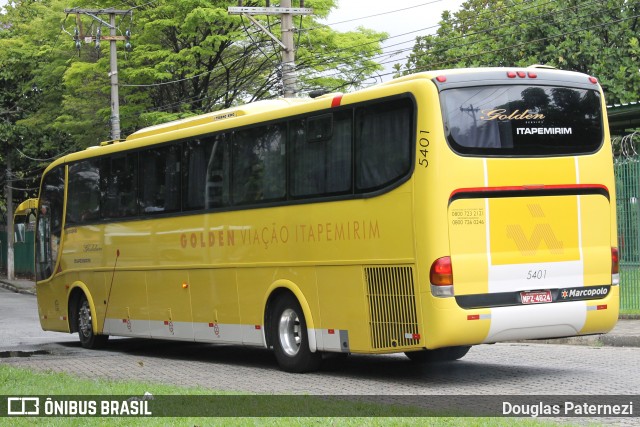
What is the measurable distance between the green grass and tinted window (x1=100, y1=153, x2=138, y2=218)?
20.0ft

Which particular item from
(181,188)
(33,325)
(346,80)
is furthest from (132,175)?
(346,80)

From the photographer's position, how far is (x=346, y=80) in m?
39.2

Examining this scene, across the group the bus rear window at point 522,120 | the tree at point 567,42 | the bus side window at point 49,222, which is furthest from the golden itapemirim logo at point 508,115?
the tree at point 567,42

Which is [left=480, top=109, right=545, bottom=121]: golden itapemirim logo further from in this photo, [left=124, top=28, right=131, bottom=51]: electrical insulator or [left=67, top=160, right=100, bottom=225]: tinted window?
[left=124, top=28, right=131, bottom=51]: electrical insulator

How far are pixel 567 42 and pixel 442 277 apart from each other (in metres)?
33.7

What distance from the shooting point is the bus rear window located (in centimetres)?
1255

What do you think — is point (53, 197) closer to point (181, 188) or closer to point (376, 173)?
point (181, 188)

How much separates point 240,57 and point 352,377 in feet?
90.1

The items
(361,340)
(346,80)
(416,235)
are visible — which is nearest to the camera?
(416,235)

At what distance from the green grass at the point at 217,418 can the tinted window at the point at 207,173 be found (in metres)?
4.08

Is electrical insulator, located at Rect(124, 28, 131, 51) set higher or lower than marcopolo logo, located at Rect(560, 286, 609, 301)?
higher

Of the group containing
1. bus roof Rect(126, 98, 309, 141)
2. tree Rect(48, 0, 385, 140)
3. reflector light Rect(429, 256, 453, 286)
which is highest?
tree Rect(48, 0, 385, 140)

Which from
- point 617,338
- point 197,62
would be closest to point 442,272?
point 617,338

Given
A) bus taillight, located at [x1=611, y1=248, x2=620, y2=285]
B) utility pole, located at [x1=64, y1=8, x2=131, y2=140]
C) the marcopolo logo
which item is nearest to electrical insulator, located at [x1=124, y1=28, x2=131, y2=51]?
utility pole, located at [x1=64, y1=8, x2=131, y2=140]
